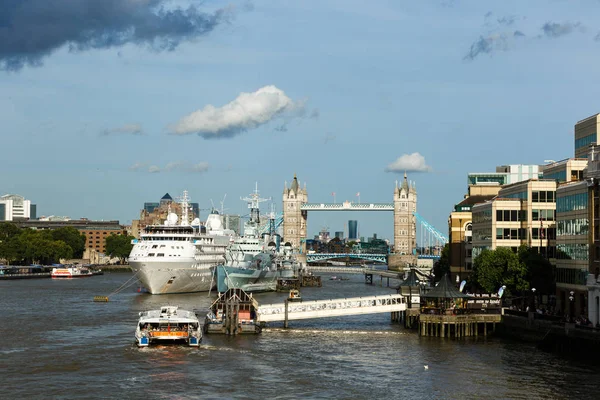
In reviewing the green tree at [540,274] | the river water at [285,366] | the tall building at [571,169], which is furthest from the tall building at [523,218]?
the river water at [285,366]

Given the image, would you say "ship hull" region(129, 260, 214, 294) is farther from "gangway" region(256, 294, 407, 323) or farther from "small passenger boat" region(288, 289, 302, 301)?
"gangway" region(256, 294, 407, 323)

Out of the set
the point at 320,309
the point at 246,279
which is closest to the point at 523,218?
the point at 320,309

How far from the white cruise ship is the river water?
3869 centimetres

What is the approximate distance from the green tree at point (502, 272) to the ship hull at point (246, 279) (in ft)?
120

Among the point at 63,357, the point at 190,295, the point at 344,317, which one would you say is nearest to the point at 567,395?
the point at 63,357

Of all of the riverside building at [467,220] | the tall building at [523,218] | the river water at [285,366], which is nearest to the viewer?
the river water at [285,366]

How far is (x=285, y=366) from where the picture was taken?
2343 inches

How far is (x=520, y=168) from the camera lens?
141250 mm

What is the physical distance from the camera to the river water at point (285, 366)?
52.0 m

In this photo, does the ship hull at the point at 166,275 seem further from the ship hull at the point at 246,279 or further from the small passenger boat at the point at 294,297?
the small passenger boat at the point at 294,297

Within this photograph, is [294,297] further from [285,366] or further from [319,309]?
[285,366]

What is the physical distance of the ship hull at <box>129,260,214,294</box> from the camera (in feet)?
399

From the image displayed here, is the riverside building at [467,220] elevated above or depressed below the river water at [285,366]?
above

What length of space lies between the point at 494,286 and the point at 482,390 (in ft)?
111
